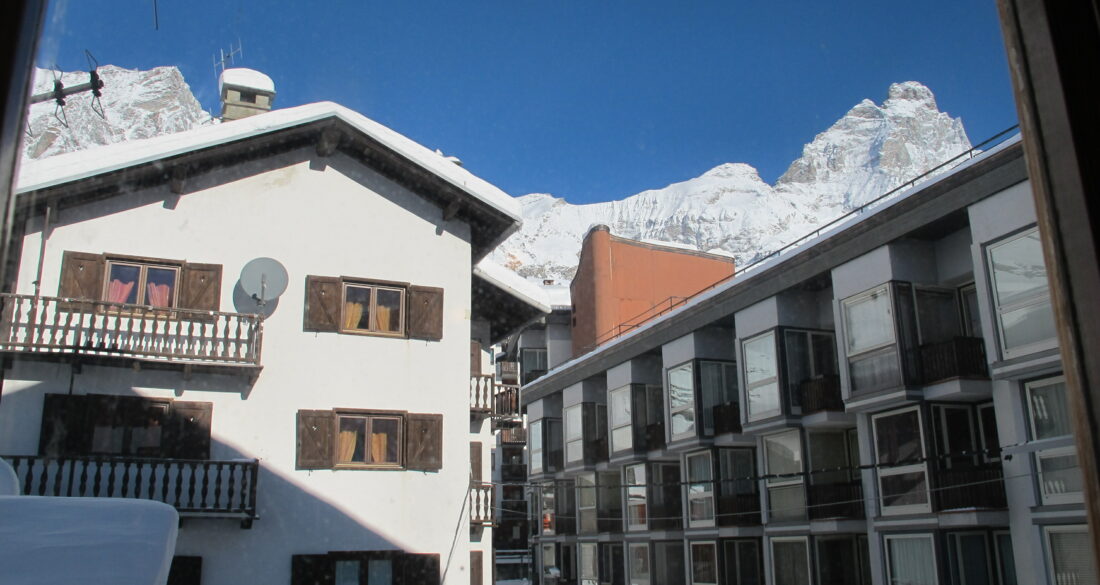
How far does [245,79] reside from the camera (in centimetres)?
2195

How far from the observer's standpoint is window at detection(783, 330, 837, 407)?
2173 centimetres

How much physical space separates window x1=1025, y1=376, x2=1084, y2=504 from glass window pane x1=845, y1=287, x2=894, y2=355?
3246 mm

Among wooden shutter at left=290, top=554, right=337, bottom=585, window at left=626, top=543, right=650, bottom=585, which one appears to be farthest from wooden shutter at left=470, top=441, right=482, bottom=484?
window at left=626, top=543, right=650, bottom=585

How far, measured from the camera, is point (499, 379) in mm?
45969

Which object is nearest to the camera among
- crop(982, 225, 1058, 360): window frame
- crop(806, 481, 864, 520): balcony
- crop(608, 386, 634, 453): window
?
crop(982, 225, 1058, 360): window frame

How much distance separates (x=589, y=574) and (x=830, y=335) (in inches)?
558

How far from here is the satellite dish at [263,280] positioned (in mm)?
17078

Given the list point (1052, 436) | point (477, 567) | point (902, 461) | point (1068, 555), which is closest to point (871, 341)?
point (902, 461)

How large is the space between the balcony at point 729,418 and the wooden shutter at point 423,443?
8988mm

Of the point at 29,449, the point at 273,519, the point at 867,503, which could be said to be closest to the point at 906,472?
the point at 867,503

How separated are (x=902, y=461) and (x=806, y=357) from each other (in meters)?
4.22

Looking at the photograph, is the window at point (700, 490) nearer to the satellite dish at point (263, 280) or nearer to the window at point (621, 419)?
the window at point (621, 419)

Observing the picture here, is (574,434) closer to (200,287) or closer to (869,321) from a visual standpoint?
(869,321)

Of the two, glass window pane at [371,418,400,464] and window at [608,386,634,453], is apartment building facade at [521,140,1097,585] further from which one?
glass window pane at [371,418,400,464]
